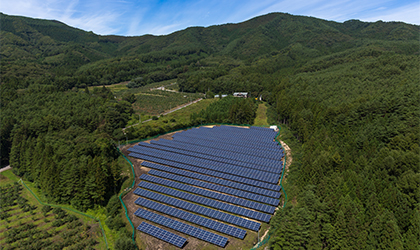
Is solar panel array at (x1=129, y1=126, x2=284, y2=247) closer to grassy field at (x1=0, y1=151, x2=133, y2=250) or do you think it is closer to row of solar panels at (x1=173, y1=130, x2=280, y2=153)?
row of solar panels at (x1=173, y1=130, x2=280, y2=153)

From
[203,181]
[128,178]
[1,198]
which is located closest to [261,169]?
[203,181]

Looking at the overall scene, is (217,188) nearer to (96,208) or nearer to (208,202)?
(208,202)

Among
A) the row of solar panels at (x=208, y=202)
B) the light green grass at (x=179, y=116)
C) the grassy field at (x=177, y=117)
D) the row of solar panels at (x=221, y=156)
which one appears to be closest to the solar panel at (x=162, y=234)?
the row of solar panels at (x=208, y=202)

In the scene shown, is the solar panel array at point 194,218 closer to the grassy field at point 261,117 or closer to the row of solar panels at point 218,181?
the row of solar panels at point 218,181

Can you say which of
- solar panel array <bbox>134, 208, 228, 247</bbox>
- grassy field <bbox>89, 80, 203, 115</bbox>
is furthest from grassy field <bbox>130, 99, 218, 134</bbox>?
solar panel array <bbox>134, 208, 228, 247</bbox>

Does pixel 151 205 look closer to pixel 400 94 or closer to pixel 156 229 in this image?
pixel 156 229

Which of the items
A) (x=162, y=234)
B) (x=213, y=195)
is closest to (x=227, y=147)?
(x=213, y=195)
